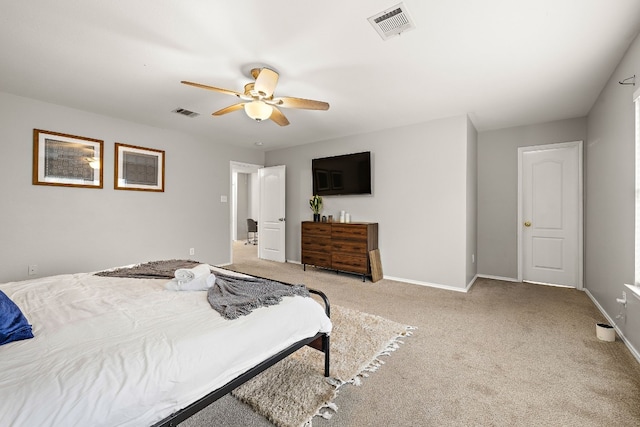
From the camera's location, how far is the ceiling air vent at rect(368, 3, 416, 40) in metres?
1.94

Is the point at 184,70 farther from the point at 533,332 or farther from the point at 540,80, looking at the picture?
the point at 533,332

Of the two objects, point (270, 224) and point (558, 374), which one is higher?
point (270, 224)

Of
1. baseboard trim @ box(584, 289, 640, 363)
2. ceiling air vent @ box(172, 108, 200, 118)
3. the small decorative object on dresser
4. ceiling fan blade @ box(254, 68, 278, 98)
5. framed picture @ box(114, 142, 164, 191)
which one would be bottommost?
baseboard trim @ box(584, 289, 640, 363)

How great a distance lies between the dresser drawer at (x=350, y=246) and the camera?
4555mm

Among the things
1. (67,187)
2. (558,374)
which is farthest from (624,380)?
(67,187)

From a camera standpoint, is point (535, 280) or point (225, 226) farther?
point (225, 226)

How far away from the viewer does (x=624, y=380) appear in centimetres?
193

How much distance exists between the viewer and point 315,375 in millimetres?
1963

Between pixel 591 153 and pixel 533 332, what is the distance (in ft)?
8.54

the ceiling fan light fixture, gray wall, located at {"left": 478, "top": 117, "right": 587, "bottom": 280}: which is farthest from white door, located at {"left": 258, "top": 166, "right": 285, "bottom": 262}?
gray wall, located at {"left": 478, "top": 117, "right": 587, "bottom": 280}

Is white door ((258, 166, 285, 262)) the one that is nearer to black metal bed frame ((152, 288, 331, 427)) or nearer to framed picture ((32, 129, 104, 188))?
framed picture ((32, 129, 104, 188))

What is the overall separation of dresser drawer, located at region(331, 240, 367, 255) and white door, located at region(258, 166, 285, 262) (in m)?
1.62

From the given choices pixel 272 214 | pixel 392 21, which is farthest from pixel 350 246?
pixel 392 21

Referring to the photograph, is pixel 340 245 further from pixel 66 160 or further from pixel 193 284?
pixel 66 160
